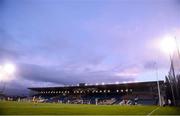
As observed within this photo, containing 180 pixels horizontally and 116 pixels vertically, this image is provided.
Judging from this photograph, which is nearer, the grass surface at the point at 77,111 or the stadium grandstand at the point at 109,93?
the grass surface at the point at 77,111

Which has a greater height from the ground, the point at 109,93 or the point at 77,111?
the point at 109,93

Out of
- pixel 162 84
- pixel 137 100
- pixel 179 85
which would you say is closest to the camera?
pixel 179 85

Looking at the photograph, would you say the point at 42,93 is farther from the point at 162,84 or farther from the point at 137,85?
the point at 162,84

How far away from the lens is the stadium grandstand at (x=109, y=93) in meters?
44.6

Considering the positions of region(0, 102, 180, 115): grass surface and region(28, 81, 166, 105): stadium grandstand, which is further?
region(28, 81, 166, 105): stadium grandstand

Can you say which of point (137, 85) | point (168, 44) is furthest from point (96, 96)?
point (168, 44)

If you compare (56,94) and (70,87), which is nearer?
(70,87)

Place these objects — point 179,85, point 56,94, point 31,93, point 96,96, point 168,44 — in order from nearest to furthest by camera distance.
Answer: point 168,44 < point 179,85 < point 96,96 < point 56,94 < point 31,93

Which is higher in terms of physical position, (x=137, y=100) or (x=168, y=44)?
(x=168, y=44)

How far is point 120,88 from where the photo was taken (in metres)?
51.0

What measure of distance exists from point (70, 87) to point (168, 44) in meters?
40.9

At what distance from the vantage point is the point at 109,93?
53875 millimetres

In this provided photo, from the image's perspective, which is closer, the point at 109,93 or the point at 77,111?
the point at 77,111

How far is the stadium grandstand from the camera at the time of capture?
44559 millimetres
